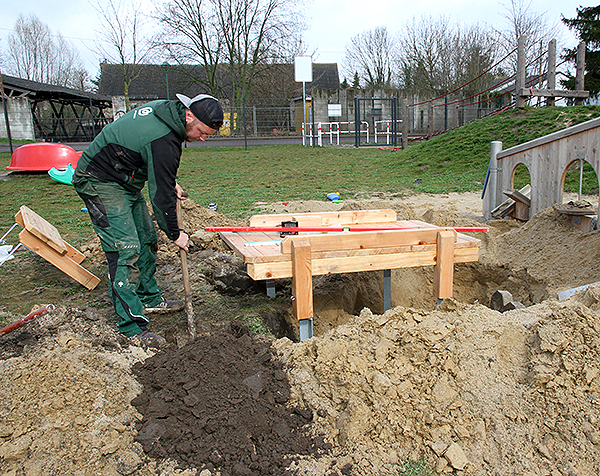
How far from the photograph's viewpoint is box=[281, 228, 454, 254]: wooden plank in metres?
3.64

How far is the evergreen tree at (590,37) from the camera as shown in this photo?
2166 cm

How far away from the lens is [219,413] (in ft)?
7.81

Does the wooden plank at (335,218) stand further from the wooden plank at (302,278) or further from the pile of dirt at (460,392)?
the pile of dirt at (460,392)

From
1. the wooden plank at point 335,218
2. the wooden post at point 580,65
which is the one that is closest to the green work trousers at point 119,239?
the wooden plank at point 335,218

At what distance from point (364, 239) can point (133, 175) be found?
1.91 metres

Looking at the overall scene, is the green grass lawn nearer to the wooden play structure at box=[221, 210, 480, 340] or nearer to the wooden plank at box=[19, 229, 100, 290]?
the wooden plank at box=[19, 229, 100, 290]

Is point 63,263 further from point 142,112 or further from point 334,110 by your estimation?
point 334,110

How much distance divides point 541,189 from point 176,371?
5.50 m

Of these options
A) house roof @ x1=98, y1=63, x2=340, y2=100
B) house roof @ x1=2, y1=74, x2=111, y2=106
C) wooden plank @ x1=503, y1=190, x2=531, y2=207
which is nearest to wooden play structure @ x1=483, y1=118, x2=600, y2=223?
wooden plank @ x1=503, y1=190, x2=531, y2=207

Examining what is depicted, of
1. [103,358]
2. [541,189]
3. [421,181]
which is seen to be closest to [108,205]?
[103,358]

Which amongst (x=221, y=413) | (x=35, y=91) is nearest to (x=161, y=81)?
(x=35, y=91)

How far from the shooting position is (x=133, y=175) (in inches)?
134

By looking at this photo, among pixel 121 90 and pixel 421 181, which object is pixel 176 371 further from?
pixel 121 90

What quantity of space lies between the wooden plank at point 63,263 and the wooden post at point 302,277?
2331mm
